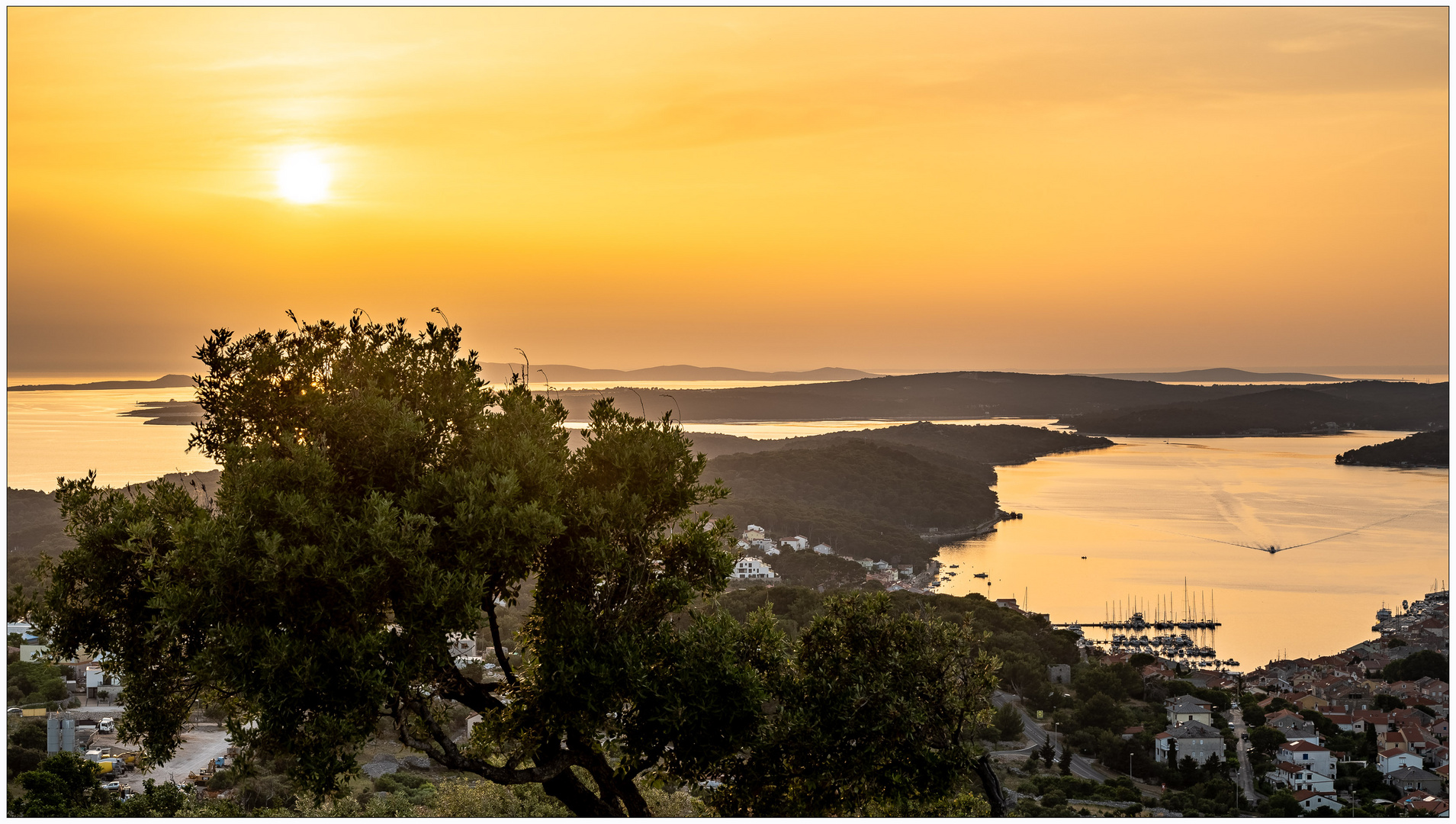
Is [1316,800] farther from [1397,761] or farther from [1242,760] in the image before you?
[1397,761]

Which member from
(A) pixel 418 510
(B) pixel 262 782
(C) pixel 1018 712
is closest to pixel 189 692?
(A) pixel 418 510

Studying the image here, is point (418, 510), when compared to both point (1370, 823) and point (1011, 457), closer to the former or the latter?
point (1370, 823)

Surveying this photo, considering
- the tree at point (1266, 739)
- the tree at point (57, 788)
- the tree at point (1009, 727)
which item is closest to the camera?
the tree at point (57, 788)

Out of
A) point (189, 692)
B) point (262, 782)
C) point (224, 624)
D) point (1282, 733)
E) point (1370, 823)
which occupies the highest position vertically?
point (224, 624)

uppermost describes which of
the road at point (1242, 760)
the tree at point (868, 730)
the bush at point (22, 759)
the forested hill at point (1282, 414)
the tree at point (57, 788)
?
the forested hill at point (1282, 414)

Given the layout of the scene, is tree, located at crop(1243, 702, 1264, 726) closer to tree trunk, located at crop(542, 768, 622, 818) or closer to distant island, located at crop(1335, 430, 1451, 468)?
tree trunk, located at crop(542, 768, 622, 818)

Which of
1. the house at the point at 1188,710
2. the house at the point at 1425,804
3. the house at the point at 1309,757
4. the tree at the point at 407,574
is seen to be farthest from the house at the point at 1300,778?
the tree at the point at 407,574

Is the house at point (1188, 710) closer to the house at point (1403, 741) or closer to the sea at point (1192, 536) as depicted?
the house at point (1403, 741)
